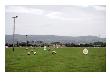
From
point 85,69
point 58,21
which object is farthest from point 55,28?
point 85,69

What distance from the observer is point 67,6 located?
14.5ft

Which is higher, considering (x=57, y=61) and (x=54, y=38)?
(x=54, y=38)

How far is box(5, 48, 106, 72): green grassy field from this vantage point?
4.41m

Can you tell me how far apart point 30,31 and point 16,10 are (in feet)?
1.24

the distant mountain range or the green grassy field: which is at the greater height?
the distant mountain range

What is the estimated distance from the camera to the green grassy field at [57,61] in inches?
174

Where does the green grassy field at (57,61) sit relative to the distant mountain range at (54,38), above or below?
below

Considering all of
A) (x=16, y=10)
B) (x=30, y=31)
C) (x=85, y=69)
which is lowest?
(x=85, y=69)

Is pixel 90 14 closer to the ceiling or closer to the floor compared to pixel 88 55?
closer to the ceiling

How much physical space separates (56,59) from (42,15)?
0.69 m

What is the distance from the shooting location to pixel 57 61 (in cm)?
445
